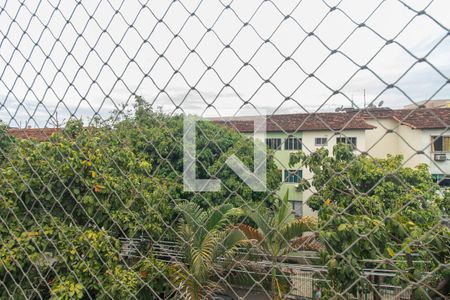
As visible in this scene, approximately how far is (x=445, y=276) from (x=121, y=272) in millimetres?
1279

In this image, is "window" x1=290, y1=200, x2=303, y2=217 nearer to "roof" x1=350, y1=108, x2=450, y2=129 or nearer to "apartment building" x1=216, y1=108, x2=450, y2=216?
"apartment building" x1=216, y1=108, x2=450, y2=216

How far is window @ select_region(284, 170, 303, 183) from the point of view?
652 millimetres

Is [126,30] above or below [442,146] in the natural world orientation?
above

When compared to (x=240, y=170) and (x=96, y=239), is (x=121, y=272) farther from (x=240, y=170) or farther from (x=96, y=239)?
(x=240, y=170)

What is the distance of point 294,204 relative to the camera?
2.61 feet

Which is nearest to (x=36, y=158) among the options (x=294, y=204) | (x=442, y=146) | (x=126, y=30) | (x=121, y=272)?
(x=121, y=272)

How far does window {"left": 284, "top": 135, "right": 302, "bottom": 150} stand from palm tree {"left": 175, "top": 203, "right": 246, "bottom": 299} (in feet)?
1.10

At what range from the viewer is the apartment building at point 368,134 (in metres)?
0.52

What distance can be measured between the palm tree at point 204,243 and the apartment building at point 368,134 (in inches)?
12.5

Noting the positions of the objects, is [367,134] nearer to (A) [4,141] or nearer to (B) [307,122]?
(B) [307,122]

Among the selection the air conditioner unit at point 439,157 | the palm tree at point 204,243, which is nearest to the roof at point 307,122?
the air conditioner unit at point 439,157

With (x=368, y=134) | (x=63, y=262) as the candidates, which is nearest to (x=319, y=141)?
(x=368, y=134)

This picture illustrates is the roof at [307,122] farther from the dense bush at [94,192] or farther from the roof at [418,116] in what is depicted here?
the dense bush at [94,192]

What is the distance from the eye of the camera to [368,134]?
1.97ft
